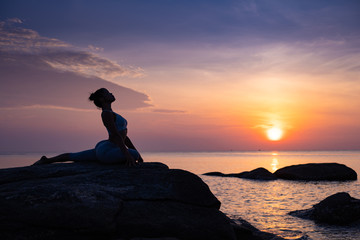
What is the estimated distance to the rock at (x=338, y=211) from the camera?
1135 centimetres

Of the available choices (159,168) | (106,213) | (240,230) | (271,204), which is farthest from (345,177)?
(106,213)

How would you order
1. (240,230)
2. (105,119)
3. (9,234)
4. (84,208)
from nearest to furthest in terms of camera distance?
(9,234) → (84,208) → (105,119) → (240,230)

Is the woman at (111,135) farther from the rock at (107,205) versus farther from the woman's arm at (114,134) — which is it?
the rock at (107,205)

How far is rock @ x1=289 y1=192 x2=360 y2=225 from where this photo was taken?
11.4m

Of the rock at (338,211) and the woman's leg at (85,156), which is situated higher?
the woman's leg at (85,156)

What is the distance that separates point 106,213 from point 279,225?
28.3ft

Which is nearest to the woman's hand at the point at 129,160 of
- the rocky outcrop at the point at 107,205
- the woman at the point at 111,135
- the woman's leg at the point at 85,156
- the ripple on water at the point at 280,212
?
the woman at the point at 111,135

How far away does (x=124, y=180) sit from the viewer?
6.43m

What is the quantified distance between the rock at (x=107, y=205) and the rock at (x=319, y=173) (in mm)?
26081

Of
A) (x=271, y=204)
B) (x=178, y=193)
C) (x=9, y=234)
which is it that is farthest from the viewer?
(x=271, y=204)

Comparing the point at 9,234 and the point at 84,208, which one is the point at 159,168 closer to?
the point at 84,208

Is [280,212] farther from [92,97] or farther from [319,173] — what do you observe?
[319,173]

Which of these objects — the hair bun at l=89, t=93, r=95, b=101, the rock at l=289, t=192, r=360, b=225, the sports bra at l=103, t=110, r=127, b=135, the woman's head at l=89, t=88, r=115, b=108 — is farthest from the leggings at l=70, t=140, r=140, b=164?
the rock at l=289, t=192, r=360, b=225

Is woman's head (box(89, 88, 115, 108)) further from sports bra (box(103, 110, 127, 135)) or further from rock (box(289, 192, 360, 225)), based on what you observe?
rock (box(289, 192, 360, 225))
